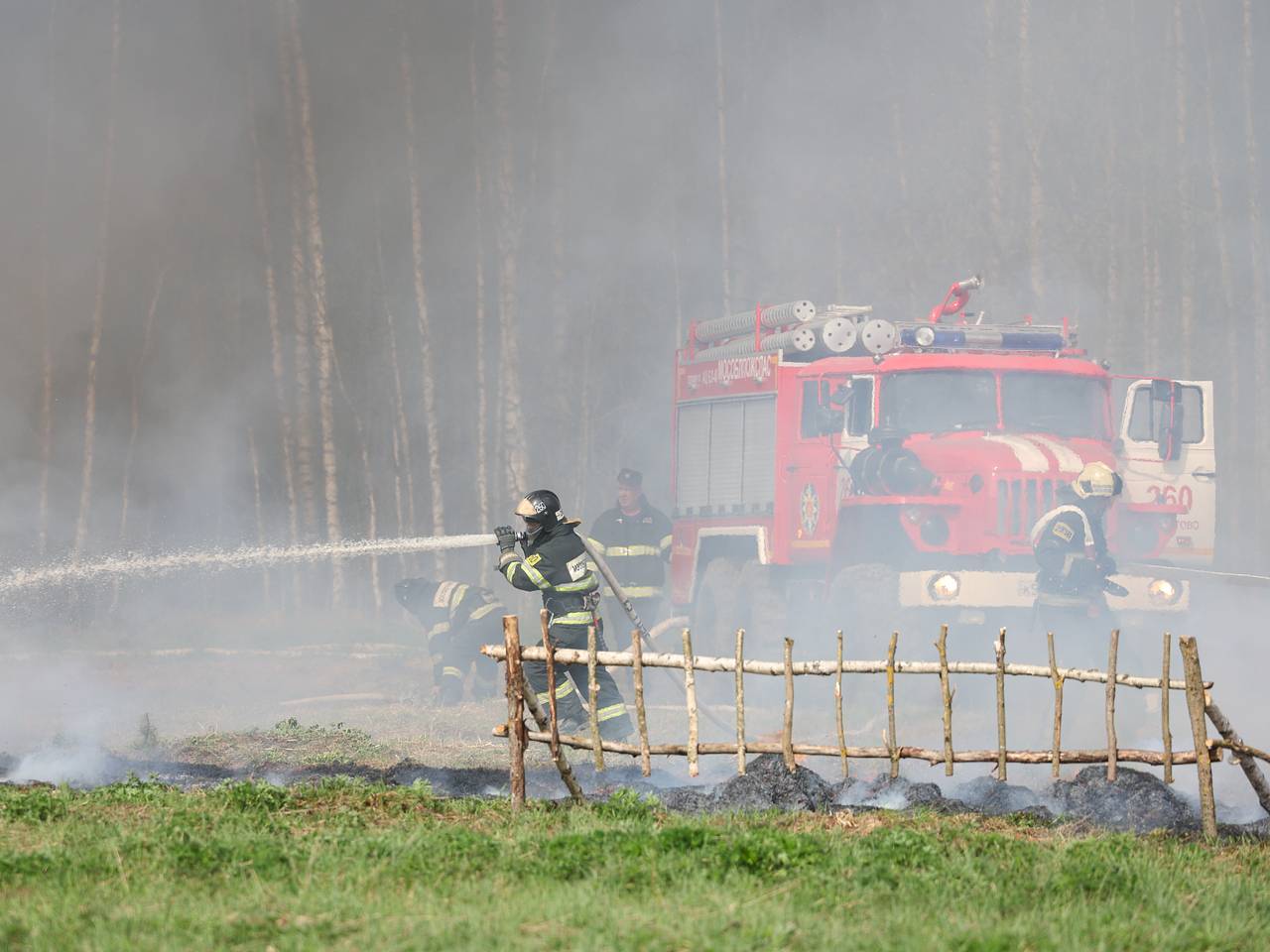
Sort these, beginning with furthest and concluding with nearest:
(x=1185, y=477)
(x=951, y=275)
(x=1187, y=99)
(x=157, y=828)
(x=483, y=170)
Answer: (x=1187, y=99), (x=951, y=275), (x=483, y=170), (x=1185, y=477), (x=157, y=828)

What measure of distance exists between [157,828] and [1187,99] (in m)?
26.9

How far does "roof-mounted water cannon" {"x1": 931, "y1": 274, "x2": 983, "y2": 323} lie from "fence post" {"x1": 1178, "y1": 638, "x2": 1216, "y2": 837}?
298 inches

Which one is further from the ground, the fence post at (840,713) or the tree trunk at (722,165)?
the tree trunk at (722,165)

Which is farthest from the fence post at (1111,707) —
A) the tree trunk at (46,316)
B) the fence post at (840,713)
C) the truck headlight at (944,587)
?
the tree trunk at (46,316)

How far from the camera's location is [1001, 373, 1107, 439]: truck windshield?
44.0 ft

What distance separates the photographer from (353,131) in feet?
78.6

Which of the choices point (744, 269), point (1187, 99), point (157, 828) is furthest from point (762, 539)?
point (1187, 99)

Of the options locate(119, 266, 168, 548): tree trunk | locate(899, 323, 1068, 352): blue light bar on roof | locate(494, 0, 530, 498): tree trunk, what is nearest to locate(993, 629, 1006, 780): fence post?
locate(899, 323, 1068, 352): blue light bar on roof

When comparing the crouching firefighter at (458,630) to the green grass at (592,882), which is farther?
the crouching firefighter at (458,630)

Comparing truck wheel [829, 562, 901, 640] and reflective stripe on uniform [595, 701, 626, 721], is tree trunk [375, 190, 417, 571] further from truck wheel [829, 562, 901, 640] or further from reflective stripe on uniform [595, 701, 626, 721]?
reflective stripe on uniform [595, 701, 626, 721]

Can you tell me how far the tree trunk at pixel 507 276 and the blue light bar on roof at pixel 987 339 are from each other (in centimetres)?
888

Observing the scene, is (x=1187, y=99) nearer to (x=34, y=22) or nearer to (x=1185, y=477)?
(x=1185, y=477)

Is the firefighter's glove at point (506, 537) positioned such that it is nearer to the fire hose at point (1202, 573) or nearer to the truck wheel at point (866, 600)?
the truck wheel at point (866, 600)

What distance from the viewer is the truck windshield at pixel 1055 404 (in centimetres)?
1342
